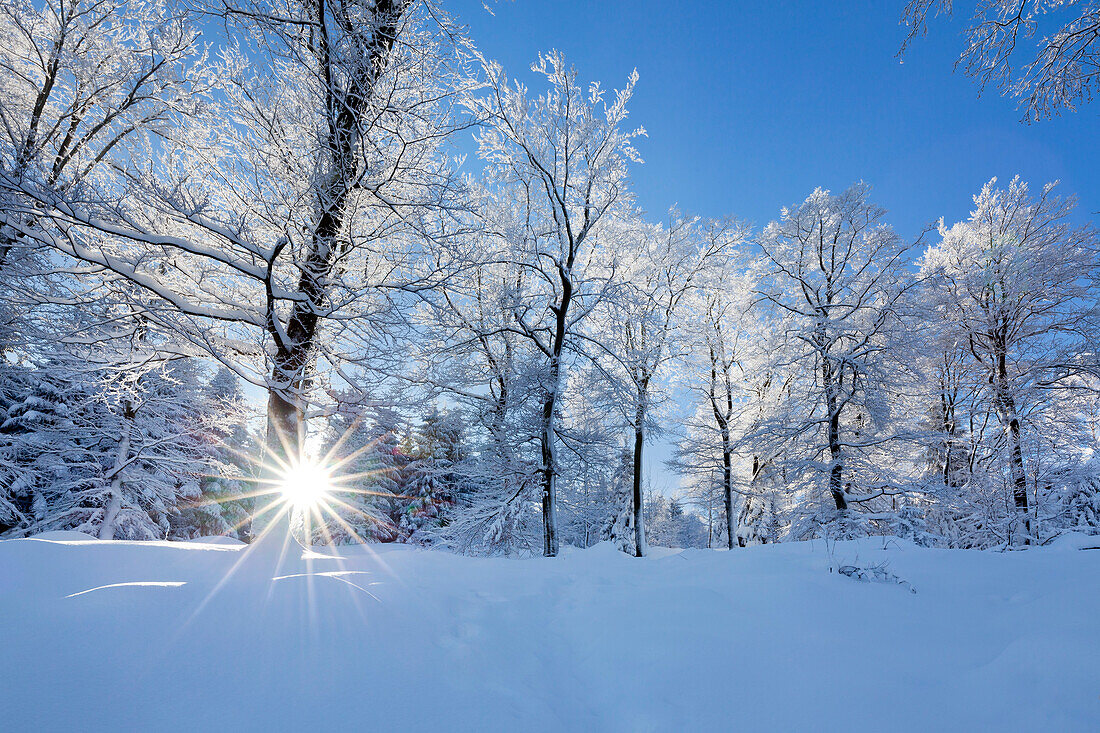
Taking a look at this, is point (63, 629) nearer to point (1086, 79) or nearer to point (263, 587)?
point (263, 587)

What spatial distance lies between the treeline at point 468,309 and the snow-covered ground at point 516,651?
116 inches

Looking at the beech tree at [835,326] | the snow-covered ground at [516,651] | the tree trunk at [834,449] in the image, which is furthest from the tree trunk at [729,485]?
the snow-covered ground at [516,651]

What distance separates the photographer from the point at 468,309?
1066cm

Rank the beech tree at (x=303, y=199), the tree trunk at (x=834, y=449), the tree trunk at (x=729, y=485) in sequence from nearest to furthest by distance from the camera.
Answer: the beech tree at (x=303, y=199) → the tree trunk at (x=834, y=449) → the tree trunk at (x=729, y=485)

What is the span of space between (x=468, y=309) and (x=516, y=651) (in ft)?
29.5

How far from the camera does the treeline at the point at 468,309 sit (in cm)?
493

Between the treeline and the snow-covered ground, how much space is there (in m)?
2.95

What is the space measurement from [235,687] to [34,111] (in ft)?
36.2

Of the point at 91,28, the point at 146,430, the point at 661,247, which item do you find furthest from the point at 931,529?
the point at 146,430

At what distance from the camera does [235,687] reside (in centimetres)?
157

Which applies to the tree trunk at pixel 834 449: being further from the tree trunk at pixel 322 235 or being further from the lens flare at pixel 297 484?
the lens flare at pixel 297 484

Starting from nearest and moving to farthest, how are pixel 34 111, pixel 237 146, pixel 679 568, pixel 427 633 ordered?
pixel 427 633 → pixel 679 568 → pixel 237 146 → pixel 34 111

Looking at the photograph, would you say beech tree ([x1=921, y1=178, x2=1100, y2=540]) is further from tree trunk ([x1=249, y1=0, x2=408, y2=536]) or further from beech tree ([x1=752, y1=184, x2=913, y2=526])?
tree trunk ([x1=249, y1=0, x2=408, y2=536])

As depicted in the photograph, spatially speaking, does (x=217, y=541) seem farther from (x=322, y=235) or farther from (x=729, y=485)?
(x=729, y=485)
